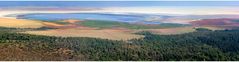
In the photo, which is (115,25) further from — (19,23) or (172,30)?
(19,23)

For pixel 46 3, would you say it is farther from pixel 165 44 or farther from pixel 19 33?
pixel 165 44

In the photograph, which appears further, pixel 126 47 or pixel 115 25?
pixel 115 25

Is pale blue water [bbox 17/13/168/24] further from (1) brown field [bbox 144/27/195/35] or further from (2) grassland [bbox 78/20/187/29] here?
(1) brown field [bbox 144/27/195/35]

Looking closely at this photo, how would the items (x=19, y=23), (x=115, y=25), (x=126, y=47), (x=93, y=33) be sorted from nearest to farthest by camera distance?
(x=126, y=47), (x=93, y=33), (x=19, y=23), (x=115, y=25)

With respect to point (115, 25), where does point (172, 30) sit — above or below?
below

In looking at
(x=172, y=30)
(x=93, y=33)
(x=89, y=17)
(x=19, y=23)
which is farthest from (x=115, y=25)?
(x=19, y=23)

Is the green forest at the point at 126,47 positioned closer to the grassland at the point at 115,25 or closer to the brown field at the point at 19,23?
the brown field at the point at 19,23
